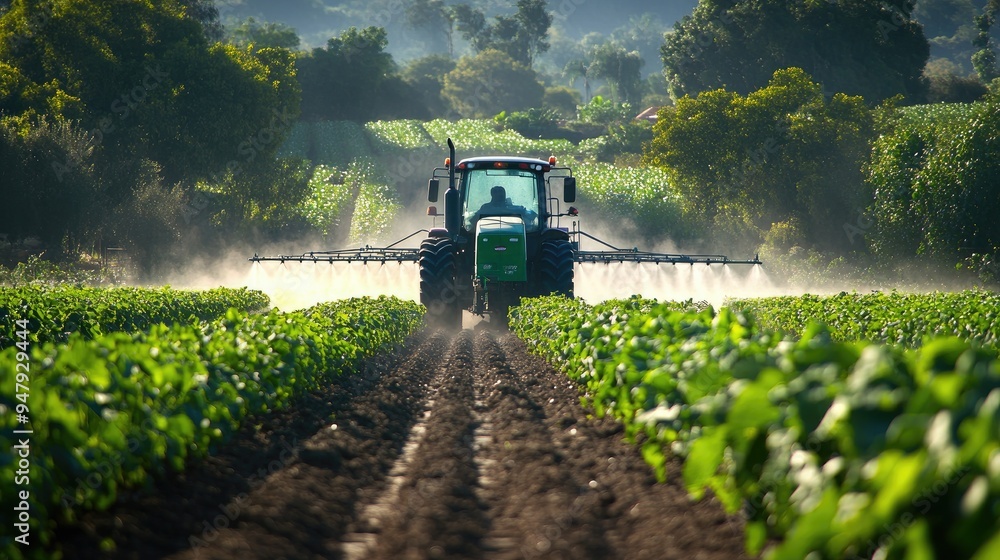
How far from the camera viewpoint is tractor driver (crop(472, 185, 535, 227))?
19.5 meters

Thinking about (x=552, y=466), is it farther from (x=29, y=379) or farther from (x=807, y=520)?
(x=807, y=520)

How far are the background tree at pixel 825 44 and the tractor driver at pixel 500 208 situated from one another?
43621 millimetres

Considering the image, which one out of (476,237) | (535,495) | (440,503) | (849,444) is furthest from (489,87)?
(849,444)

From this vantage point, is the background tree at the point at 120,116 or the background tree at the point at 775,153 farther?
the background tree at the point at 775,153

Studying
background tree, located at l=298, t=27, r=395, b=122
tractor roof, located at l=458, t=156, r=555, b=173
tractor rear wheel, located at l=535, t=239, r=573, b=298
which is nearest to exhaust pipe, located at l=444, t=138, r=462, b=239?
tractor roof, located at l=458, t=156, r=555, b=173

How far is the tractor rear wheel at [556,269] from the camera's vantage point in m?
18.5

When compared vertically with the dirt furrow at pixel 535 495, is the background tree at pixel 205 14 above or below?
above

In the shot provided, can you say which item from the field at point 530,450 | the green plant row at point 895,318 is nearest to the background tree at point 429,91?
the green plant row at point 895,318

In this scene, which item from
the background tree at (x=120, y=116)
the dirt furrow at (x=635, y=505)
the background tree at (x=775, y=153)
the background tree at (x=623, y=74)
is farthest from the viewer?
the background tree at (x=623, y=74)

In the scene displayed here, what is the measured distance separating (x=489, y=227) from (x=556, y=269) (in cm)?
153

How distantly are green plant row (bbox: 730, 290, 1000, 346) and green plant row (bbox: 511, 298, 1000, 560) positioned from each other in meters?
7.13

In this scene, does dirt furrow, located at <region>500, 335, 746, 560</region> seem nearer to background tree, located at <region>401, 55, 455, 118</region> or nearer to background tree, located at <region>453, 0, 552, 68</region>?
background tree, located at <region>401, 55, 455, 118</region>

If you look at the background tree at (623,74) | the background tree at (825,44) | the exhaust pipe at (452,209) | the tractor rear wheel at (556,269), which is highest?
the background tree at (623,74)

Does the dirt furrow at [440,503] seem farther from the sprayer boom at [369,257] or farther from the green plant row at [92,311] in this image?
the sprayer boom at [369,257]
